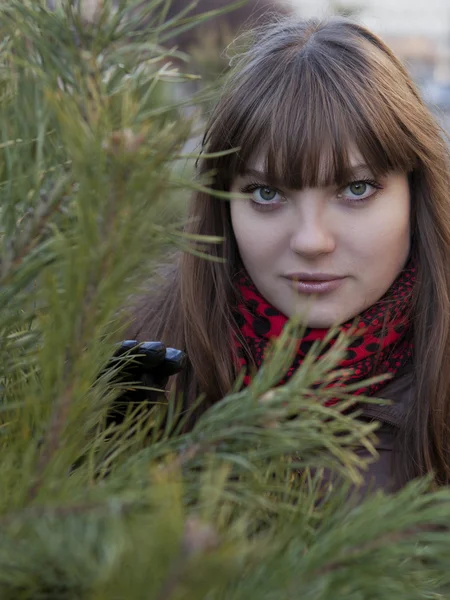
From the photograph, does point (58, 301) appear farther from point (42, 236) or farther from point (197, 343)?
point (197, 343)

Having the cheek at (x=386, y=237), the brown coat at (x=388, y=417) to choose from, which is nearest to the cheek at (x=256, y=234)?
the cheek at (x=386, y=237)

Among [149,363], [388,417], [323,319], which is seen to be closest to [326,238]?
[323,319]

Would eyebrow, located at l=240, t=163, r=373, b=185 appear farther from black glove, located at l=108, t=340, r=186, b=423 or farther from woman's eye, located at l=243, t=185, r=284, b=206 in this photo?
black glove, located at l=108, t=340, r=186, b=423

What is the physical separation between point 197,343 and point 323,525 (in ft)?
2.72

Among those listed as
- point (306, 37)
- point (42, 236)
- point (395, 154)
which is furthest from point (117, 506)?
point (306, 37)

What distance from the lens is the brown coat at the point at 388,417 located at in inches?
43.7

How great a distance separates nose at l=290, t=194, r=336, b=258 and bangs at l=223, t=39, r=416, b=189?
0.03m

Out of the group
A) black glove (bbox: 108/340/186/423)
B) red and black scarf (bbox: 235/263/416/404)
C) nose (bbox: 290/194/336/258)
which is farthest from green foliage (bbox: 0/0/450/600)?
red and black scarf (bbox: 235/263/416/404)

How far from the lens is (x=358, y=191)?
40.4 inches

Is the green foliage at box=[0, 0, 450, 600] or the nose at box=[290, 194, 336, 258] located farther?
the nose at box=[290, 194, 336, 258]

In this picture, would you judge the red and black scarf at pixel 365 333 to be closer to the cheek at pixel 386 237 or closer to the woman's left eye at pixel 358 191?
the cheek at pixel 386 237

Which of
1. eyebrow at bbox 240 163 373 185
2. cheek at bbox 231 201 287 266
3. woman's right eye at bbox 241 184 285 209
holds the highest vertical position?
eyebrow at bbox 240 163 373 185

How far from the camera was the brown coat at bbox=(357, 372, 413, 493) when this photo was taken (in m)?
1.11

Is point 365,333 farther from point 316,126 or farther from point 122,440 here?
point 122,440
